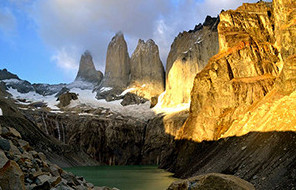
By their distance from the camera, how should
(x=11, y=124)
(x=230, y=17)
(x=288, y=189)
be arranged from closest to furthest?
1. (x=288, y=189)
2. (x=230, y=17)
3. (x=11, y=124)

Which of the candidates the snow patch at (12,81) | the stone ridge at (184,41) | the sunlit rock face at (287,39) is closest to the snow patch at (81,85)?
the snow patch at (12,81)

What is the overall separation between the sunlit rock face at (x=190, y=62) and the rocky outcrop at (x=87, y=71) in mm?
65509

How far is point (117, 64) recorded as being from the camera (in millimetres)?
143000

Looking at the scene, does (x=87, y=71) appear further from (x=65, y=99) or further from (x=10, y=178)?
(x=10, y=178)

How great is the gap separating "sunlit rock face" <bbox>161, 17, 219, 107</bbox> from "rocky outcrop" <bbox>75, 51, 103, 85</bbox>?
6551cm

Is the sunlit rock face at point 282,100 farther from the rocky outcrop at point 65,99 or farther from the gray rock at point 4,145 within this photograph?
the rocky outcrop at point 65,99

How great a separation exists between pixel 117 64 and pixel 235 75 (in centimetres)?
10601

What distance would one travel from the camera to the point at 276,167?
58.9 ft

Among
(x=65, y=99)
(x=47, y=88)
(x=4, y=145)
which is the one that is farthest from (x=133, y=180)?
(x=47, y=88)

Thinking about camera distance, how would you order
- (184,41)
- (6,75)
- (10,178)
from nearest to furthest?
(10,178), (184,41), (6,75)

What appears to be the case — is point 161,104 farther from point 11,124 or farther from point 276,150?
point 276,150

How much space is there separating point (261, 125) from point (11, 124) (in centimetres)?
4652

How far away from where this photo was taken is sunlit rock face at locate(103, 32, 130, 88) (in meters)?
140

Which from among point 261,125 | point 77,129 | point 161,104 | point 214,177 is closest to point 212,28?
A: point 161,104
